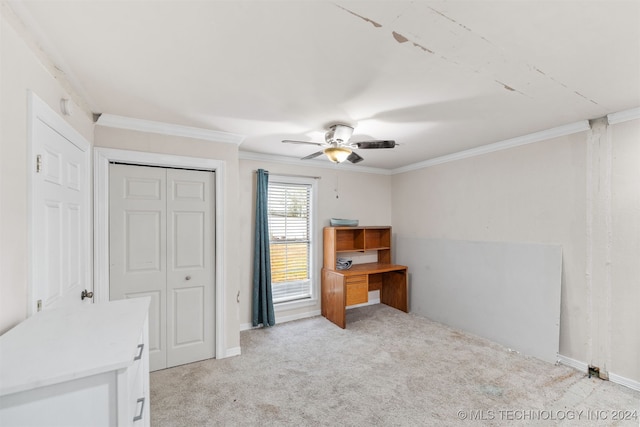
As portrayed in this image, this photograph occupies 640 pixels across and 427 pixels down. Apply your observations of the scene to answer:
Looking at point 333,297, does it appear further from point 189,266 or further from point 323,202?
point 189,266

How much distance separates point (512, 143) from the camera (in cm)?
330

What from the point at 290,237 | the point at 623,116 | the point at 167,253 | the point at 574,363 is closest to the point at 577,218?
the point at 623,116

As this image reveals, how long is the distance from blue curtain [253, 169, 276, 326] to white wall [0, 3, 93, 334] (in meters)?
2.54

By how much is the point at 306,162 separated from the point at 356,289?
2.02m

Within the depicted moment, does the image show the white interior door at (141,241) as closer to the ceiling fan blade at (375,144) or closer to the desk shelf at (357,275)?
the ceiling fan blade at (375,144)

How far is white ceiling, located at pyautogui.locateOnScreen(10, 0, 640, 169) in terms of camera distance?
4.29ft

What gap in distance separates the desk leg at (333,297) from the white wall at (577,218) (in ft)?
6.11

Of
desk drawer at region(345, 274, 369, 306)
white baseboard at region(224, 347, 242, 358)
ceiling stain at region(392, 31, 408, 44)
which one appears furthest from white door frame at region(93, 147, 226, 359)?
ceiling stain at region(392, 31, 408, 44)

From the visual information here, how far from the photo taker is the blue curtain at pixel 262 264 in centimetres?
386

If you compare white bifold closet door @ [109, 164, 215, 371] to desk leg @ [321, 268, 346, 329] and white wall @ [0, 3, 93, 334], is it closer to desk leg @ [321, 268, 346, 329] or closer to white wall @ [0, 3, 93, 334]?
white wall @ [0, 3, 93, 334]

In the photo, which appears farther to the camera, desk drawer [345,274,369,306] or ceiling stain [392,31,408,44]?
desk drawer [345,274,369,306]

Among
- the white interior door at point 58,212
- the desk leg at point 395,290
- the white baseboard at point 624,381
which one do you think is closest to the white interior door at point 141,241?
the white interior door at point 58,212

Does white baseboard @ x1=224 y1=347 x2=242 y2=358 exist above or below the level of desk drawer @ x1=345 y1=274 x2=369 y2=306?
below

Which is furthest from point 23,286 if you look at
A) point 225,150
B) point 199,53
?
point 225,150
